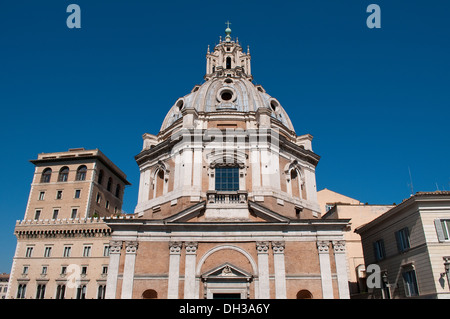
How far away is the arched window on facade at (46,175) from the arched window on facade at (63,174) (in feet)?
5.09

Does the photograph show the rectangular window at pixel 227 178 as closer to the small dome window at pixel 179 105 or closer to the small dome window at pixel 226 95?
the small dome window at pixel 226 95

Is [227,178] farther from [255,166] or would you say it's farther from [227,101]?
[227,101]

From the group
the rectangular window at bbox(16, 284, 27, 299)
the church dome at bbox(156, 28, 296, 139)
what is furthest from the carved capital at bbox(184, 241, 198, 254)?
the rectangular window at bbox(16, 284, 27, 299)

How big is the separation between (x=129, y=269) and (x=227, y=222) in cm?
635

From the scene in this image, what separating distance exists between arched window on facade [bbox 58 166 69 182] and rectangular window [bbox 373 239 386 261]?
4023cm

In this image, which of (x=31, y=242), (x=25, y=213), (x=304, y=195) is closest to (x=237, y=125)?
(x=304, y=195)

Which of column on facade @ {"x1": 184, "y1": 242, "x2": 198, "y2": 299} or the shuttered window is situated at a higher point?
the shuttered window

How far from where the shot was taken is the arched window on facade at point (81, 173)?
49.2 metres

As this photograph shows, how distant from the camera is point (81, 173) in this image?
49.7 meters

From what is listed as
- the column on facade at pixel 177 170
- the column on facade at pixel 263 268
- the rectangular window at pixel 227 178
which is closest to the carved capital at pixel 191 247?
the column on facade at pixel 263 268

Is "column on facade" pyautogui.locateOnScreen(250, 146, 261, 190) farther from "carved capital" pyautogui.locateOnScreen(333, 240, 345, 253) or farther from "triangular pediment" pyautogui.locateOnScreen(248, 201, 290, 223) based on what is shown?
"carved capital" pyautogui.locateOnScreen(333, 240, 345, 253)

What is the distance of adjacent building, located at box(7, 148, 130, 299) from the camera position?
3872cm
